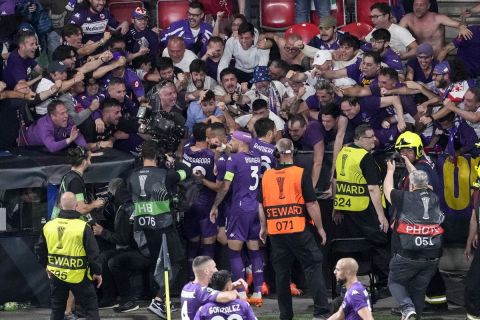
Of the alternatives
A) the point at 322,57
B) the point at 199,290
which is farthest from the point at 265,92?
the point at 199,290

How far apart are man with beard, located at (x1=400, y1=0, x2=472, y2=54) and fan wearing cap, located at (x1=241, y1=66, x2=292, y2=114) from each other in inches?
108

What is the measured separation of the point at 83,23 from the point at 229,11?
8.11ft

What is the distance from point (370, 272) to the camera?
743 inches

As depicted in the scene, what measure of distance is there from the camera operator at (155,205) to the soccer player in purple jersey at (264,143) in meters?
1.12

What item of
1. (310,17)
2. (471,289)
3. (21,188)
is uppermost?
(310,17)

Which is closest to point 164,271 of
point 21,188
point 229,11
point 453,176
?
point 21,188

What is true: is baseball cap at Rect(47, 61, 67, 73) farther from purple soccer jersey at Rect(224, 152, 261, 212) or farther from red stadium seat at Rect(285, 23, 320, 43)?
red stadium seat at Rect(285, 23, 320, 43)

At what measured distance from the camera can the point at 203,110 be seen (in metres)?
20.3

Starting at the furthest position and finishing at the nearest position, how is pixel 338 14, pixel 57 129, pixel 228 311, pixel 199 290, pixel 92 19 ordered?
pixel 338 14, pixel 92 19, pixel 57 129, pixel 199 290, pixel 228 311

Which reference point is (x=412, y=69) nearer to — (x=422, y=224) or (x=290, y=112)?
(x=290, y=112)

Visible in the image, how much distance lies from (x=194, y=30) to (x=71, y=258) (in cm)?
635

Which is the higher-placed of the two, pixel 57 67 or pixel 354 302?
pixel 57 67

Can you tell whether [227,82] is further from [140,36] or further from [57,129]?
[57,129]

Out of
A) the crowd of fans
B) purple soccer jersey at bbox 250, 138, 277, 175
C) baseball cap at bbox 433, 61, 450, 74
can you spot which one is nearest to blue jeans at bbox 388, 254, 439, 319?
purple soccer jersey at bbox 250, 138, 277, 175
